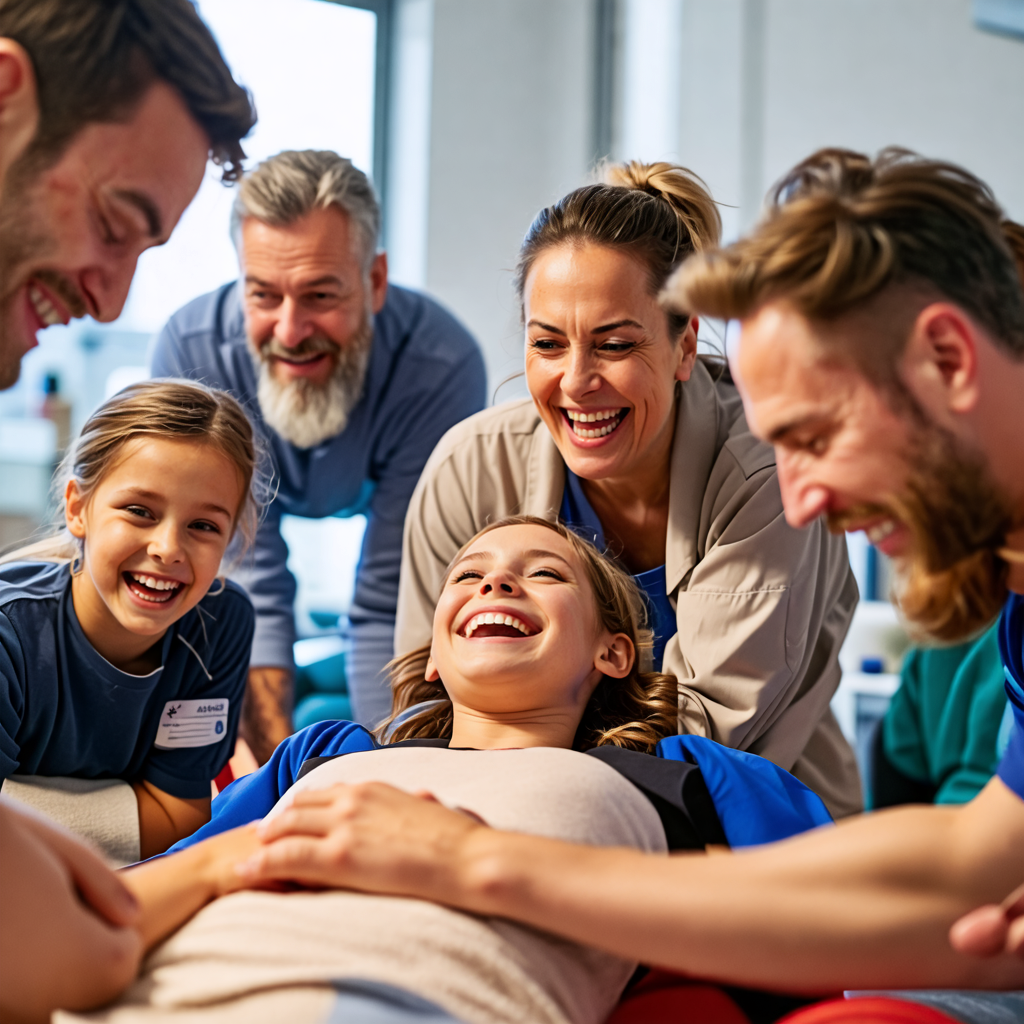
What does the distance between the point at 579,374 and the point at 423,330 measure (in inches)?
37.5

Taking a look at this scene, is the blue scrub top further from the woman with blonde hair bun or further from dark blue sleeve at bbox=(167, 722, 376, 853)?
dark blue sleeve at bbox=(167, 722, 376, 853)

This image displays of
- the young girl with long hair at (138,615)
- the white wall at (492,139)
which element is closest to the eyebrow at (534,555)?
the young girl with long hair at (138,615)

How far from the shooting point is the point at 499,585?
5.15 feet

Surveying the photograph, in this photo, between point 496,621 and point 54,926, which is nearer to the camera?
point 54,926

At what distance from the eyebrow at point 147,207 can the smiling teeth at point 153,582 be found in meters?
0.75

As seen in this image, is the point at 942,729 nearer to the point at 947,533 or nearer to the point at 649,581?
the point at 649,581

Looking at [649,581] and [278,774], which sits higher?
[649,581]

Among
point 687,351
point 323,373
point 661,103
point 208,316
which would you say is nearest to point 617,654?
point 687,351

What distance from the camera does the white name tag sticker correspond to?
6.09 feet

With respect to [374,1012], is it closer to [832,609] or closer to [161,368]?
[832,609]

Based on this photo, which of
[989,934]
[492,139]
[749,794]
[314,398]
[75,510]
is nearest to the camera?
[989,934]

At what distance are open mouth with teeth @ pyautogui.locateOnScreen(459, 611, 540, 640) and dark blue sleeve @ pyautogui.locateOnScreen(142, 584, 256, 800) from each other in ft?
1.90

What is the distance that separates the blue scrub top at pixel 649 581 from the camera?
1855 mm

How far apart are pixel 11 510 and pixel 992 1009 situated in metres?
3.25
